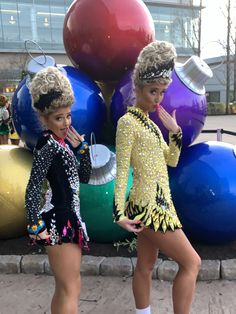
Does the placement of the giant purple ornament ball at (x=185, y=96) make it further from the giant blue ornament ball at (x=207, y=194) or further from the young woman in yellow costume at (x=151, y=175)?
the young woman in yellow costume at (x=151, y=175)

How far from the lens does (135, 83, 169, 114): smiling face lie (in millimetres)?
2176

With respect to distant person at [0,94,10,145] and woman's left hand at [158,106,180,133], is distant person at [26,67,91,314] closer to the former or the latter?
woman's left hand at [158,106,180,133]

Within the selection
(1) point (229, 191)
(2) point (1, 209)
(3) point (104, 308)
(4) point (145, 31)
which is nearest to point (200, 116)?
(1) point (229, 191)

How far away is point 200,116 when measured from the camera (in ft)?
11.8

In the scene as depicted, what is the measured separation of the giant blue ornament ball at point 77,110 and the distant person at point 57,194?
1.48 meters

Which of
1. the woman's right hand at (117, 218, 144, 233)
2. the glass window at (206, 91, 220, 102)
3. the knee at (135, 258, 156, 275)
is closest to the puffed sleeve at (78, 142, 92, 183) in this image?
the woman's right hand at (117, 218, 144, 233)

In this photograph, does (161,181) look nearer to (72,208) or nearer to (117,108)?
(72,208)

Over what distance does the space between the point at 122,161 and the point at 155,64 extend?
0.57 m

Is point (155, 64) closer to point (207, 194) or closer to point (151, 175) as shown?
point (151, 175)

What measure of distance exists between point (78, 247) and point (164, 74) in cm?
107

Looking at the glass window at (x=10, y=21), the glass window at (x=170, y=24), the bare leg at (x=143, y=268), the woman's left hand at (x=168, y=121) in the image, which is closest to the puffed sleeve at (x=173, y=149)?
the woman's left hand at (x=168, y=121)

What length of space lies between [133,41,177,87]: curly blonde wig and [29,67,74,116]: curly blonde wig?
433 millimetres

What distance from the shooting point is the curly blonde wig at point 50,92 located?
199cm

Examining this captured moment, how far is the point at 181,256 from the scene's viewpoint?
2182 mm
